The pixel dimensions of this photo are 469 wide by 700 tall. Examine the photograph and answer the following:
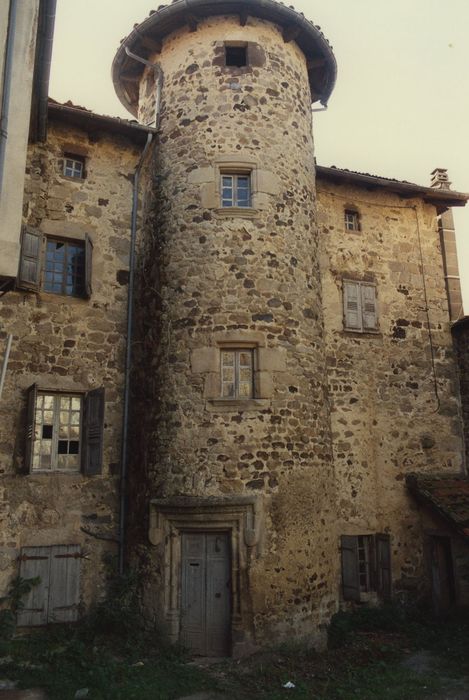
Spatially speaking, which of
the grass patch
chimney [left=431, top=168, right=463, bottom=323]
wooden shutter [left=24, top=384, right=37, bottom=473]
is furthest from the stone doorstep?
chimney [left=431, top=168, right=463, bottom=323]

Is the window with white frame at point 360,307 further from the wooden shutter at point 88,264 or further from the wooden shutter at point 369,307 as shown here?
the wooden shutter at point 88,264

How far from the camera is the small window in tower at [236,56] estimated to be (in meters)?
11.7

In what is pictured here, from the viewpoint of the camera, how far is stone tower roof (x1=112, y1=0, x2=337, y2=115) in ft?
37.2

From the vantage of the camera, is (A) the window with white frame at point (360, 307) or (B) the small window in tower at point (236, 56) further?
(A) the window with white frame at point (360, 307)

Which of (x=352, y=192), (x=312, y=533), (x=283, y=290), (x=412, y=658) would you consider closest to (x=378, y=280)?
(x=352, y=192)

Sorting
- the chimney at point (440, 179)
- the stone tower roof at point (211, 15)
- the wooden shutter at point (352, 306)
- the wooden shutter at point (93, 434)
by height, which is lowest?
the wooden shutter at point (93, 434)

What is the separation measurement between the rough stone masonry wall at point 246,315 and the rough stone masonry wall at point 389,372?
162 centimetres

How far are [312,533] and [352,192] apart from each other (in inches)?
311

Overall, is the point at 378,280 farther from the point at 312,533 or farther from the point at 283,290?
the point at 312,533

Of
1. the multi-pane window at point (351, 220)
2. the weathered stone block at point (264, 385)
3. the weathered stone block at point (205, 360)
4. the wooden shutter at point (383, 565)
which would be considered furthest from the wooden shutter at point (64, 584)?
the multi-pane window at point (351, 220)

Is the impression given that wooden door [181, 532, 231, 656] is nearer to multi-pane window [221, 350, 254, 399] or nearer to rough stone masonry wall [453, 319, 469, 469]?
multi-pane window [221, 350, 254, 399]

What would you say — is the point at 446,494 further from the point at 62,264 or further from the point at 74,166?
the point at 74,166

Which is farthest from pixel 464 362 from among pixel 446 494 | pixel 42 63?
pixel 42 63

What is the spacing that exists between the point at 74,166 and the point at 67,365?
402 cm
